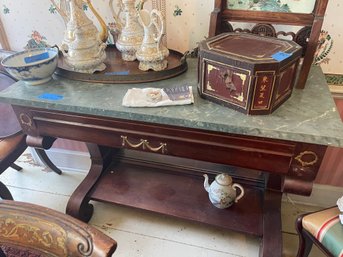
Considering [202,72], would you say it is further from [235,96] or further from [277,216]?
[277,216]

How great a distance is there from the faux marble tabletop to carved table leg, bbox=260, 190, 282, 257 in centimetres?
50

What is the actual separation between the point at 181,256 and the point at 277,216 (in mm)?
462

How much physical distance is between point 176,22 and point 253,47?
45cm

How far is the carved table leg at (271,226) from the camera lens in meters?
1.08

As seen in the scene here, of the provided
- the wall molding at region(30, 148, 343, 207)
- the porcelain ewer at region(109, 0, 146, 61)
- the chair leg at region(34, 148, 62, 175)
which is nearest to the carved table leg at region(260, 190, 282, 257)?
the wall molding at region(30, 148, 343, 207)

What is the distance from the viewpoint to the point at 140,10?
1084 millimetres

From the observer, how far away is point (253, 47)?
898 millimetres

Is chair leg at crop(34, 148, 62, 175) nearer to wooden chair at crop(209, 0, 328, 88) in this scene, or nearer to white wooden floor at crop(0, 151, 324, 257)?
white wooden floor at crop(0, 151, 324, 257)

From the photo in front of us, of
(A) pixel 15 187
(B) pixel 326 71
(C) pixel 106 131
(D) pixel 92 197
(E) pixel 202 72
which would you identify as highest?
(E) pixel 202 72

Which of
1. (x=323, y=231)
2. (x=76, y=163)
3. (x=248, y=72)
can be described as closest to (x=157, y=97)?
(x=248, y=72)

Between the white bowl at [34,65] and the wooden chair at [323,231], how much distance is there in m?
1.06

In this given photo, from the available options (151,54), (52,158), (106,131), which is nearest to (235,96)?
(151,54)

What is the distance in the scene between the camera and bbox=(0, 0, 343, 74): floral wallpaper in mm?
1034

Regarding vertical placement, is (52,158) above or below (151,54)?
below
